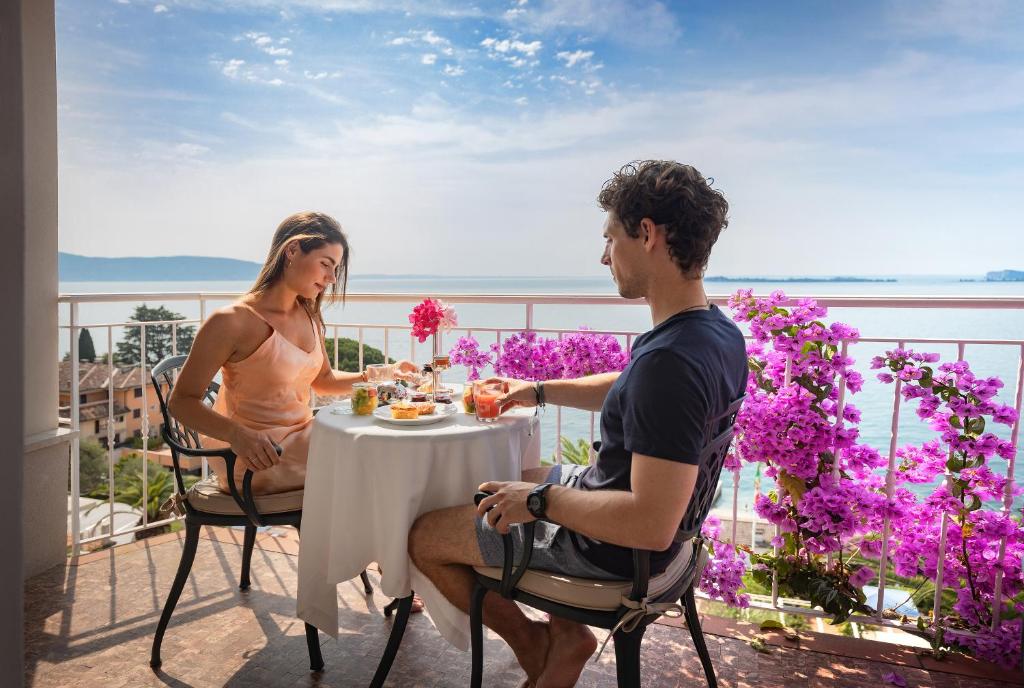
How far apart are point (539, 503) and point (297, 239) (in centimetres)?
147

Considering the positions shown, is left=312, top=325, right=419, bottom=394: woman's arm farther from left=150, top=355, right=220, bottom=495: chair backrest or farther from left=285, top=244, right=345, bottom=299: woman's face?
left=150, top=355, right=220, bottom=495: chair backrest

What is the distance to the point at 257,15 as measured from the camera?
98.7 feet

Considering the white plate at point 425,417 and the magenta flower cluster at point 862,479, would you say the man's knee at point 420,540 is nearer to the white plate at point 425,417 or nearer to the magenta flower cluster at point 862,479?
the white plate at point 425,417

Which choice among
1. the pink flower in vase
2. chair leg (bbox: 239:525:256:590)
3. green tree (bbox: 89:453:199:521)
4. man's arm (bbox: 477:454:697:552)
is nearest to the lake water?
the pink flower in vase

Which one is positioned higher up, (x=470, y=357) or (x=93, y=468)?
(x=470, y=357)

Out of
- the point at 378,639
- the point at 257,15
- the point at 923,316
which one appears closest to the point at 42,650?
the point at 378,639

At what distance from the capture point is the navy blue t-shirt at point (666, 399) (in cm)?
125

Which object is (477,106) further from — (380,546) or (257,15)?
(380,546)

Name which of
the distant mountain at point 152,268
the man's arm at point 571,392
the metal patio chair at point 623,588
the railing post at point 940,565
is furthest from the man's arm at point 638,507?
the distant mountain at point 152,268

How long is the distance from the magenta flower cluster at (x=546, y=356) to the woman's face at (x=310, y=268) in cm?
70

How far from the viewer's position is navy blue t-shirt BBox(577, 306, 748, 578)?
125cm

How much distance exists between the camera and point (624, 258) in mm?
1533

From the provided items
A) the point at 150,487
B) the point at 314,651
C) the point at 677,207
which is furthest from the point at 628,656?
the point at 150,487

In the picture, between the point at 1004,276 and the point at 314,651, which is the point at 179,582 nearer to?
the point at 314,651
